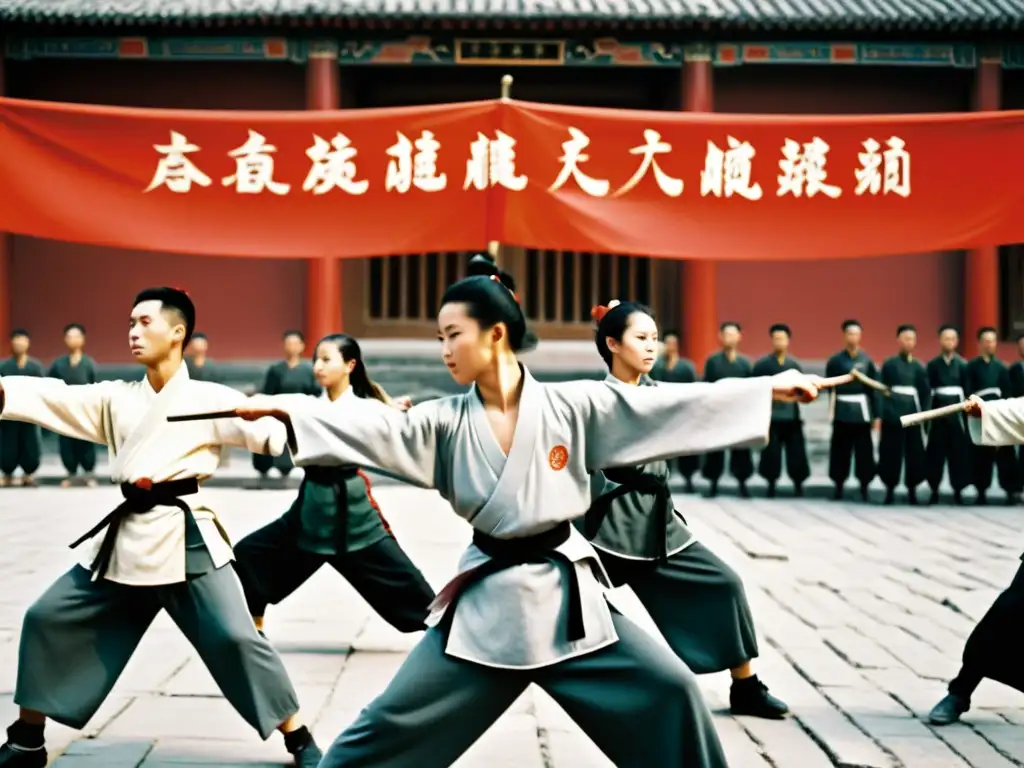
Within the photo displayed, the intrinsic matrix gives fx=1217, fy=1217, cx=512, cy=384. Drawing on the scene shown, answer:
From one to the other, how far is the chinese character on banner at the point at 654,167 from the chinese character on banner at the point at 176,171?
1.74 metres

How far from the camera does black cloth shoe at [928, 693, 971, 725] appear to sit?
4.19 m

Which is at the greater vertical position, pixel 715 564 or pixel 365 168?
pixel 365 168

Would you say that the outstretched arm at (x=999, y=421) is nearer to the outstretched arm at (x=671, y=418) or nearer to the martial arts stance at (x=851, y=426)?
the outstretched arm at (x=671, y=418)

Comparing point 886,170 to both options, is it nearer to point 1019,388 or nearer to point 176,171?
→ point 176,171

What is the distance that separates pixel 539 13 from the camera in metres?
13.8

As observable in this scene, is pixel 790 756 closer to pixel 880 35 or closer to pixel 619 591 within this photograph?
pixel 619 591

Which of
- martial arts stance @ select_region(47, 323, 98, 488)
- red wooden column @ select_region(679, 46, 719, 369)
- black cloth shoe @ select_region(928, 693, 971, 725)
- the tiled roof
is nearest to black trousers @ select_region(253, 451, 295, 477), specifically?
martial arts stance @ select_region(47, 323, 98, 488)

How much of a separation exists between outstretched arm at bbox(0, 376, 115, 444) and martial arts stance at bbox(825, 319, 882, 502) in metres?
8.69

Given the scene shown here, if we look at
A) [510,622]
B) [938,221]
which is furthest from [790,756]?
[938,221]

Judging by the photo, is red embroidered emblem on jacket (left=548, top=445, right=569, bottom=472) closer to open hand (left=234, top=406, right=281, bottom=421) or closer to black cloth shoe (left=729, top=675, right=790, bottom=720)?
open hand (left=234, top=406, right=281, bottom=421)

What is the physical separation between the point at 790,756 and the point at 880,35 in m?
12.1

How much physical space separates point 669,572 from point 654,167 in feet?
5.99

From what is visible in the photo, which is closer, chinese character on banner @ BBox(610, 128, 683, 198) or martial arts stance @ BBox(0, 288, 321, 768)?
martial arts stance @ BBox(0, 288, 321, 768)

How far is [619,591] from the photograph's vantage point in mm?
6629
